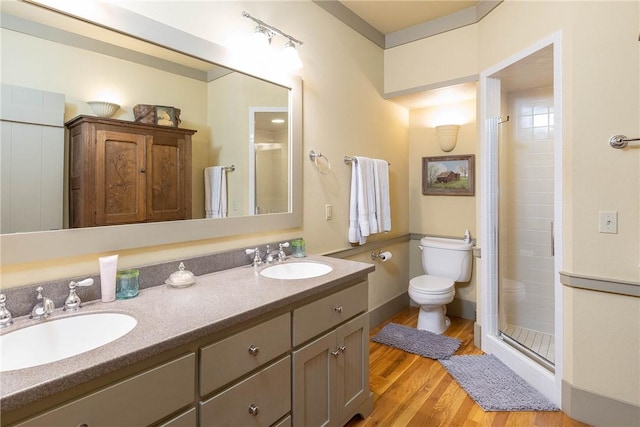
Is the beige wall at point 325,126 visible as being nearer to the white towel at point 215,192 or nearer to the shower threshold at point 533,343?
the white towel at point 215,192

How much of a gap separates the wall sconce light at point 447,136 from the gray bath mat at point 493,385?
186cm

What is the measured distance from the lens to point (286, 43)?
211 cm

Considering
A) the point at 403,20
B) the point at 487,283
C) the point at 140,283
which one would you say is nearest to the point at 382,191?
the point at 487,283

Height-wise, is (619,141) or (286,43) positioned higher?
(286,43)

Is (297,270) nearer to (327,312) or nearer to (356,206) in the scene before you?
(327,312)

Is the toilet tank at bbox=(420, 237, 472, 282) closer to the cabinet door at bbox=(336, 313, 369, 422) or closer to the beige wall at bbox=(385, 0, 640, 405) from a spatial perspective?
the beige wall at bbox=(385, 0, 640, 405)

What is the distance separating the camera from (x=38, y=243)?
117 cm

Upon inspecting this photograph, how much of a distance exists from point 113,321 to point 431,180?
9.79 ft

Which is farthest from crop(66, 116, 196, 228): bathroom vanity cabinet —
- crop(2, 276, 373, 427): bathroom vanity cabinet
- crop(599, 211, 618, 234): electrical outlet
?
crop(599, 211, 618, 234): electrical outlet

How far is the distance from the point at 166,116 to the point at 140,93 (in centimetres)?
14

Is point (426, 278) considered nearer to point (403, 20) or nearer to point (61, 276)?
point (403, 20)

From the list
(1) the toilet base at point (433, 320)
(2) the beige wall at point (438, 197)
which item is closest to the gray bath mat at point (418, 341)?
(1) the toilet base at point (433, 320)

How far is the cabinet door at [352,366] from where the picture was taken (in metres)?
1.65

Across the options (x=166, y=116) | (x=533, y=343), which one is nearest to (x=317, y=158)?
(x=166, y=116)
